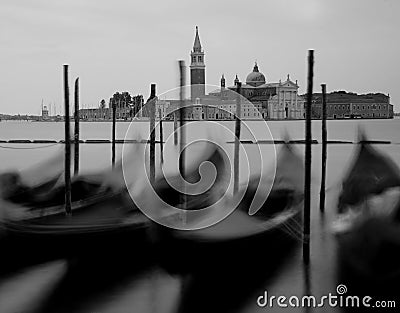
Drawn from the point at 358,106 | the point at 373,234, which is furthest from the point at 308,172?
the point at 358,106

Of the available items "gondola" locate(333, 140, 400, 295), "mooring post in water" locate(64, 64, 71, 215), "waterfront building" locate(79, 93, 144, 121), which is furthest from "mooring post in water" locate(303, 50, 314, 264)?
"waterfront building" locate(79, 93, 144, 121)

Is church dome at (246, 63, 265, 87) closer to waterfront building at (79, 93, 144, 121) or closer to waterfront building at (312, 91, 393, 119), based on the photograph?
waterfront building at (312, 91, 393, 119)

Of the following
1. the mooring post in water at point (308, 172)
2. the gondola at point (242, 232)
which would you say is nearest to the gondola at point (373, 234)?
the mooring post in water at point (308, 172)

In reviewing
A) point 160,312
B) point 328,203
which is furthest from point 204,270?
point 328,203

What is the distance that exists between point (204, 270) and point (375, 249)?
5.31 ft

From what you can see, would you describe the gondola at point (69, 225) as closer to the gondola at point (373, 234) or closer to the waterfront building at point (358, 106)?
the gondola at point (373, 234)

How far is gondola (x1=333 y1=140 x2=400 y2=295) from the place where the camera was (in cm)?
498

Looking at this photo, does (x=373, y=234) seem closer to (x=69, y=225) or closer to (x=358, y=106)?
(x=69, y=225)

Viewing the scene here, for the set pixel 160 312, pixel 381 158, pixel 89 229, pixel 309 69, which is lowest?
pixel 160 312

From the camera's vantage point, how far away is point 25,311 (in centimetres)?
489

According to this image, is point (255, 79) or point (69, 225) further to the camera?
point (255, 79)

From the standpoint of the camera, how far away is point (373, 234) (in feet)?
16.8

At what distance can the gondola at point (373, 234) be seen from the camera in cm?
498

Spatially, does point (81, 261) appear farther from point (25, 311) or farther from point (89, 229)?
point (25, 311)
